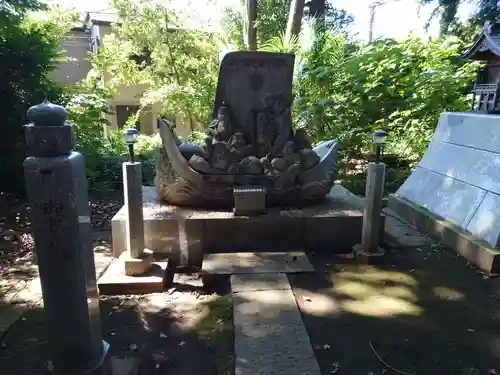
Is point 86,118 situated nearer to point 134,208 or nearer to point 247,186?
point 247,186

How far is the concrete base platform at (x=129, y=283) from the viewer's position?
357 centimetres

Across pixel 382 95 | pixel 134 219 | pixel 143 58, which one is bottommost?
pixel 134 219

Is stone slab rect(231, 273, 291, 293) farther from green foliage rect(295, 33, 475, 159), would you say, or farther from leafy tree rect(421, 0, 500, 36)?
leafy tree rect(421, 0, 500, 36)

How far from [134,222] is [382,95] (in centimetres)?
640

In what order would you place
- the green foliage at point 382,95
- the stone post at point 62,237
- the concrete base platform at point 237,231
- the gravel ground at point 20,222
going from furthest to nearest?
1. the green foliage at point 382,95
2. the gravel ground at point 20,222
3. the concrete base platform at point 237,231
4. the stone post at point 62,237

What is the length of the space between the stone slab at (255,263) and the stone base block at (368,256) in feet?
1.88

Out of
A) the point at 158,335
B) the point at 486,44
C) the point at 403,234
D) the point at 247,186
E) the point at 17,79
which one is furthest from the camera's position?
the point at 486,44

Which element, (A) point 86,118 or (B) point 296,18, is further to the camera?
(B) point 296,18

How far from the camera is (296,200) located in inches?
193

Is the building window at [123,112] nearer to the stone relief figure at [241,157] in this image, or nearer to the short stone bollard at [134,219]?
the stone relief figure at [241,157]

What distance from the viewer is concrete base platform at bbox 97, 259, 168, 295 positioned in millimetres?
3574

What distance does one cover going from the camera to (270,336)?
2.82 m

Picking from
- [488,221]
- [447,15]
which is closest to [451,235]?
[488,221]

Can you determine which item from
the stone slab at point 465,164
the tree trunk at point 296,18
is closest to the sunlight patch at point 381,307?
the stone slab at point 465,164
